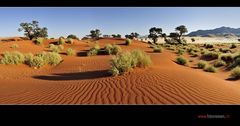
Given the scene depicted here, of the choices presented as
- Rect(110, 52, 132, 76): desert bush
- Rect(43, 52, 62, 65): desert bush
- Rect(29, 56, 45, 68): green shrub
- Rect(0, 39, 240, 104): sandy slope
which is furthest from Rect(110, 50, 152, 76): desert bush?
Rect(43, 52, 62, 65): desert bush

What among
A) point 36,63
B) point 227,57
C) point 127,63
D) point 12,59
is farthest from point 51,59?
A: point 227,57

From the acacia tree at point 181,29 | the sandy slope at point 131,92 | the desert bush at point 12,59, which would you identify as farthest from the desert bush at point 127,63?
the acacia tree at point 181,29

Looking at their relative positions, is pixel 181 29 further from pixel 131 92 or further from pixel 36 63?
pixel 131 92

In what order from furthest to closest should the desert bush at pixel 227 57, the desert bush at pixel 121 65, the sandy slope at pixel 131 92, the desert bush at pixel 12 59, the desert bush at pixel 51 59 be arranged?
the desert bush at pixel 227 57 < the desert bush at pixel 51 59 < the desert bush at pixel 12 59 < the desert bush at pixel 121 65 < the sandy slope at pixel 131 92

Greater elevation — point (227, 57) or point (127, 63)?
point (127, 63)

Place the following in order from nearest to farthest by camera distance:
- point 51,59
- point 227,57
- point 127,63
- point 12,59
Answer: point 127,63 → point 12,59 → point 51,59 → point 227,57

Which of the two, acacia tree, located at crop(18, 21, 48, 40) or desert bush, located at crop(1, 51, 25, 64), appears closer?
desert bush, located at crop(1, 51, 25, 64)

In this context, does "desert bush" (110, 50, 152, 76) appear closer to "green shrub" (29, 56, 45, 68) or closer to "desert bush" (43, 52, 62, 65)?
"green shrub" (29, 56, 45, 68)

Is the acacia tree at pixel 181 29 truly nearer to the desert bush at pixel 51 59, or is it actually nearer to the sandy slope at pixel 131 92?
the desert bush at pixel 51 59

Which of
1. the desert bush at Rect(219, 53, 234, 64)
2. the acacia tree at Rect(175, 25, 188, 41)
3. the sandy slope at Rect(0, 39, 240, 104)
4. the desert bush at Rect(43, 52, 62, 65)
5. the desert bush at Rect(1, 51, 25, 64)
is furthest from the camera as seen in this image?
the acacia tree at Rect(175, 25, 188, 41)
